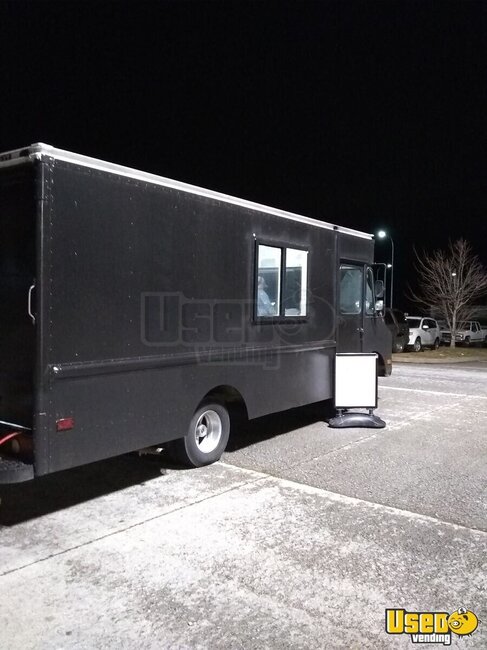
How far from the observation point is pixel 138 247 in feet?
17.6

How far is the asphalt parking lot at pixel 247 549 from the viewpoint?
338 cm

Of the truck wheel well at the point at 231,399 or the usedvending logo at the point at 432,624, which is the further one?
the truck wheel well at the point at 231,399

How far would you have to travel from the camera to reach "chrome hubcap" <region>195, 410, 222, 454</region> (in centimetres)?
655

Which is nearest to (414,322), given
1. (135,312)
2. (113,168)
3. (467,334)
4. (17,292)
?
(467,334)

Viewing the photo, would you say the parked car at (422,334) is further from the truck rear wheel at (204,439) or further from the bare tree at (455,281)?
the truck rear wheel at (204,439)

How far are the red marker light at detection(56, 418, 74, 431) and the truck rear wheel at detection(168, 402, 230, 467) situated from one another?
162 centimetres

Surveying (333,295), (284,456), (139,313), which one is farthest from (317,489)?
(333,295)

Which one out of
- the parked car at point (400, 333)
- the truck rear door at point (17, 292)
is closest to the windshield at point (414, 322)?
the parked car at point (400, 333)

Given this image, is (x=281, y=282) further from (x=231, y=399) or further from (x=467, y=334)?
(x=467, y=334)

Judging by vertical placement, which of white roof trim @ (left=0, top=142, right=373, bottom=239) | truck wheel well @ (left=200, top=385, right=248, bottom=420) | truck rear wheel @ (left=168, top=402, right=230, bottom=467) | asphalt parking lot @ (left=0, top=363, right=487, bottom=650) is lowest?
asphalt parking lot @ (left=0, top=363, right=487, bottom=650)

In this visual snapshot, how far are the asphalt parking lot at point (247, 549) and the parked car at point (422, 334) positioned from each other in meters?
18.0

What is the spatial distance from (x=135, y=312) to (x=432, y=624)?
3301 mm

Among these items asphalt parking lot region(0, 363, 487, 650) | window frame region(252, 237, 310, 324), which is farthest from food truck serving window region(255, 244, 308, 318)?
asphalt parking lot region(0, 363, 487, 650)

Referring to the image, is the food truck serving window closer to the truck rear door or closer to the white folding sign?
the white folding sign
